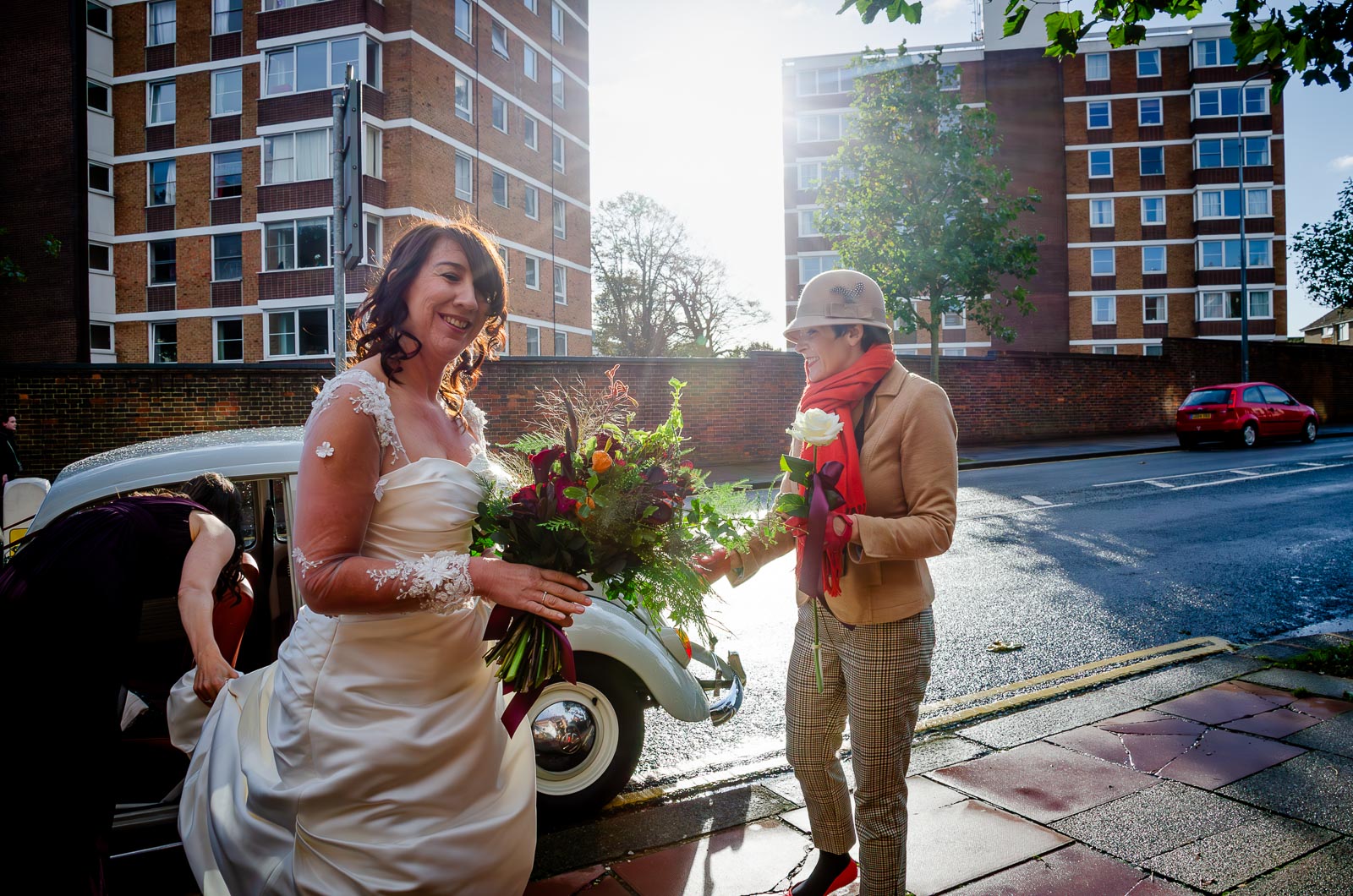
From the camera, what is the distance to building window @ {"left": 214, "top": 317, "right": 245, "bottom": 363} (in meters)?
30.5

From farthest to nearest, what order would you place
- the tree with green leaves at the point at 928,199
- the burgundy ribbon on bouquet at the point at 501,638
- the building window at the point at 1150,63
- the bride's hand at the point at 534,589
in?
the building window at the point at 1150,63 < the tree with green leaves at the point at 928,199 < the burgundy ribbon on bouquet at the point at 501,638 < the bride's hand at the point at 534,589

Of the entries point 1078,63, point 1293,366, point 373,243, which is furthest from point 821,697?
point 1078,63

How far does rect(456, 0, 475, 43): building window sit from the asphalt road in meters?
27.3

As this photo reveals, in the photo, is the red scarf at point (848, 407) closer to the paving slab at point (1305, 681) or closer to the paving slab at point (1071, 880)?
the paving slab at point (1071, 880)

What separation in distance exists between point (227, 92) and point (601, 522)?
36.0 metres

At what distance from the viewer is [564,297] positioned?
3691 cm

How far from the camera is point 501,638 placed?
84.9 inches

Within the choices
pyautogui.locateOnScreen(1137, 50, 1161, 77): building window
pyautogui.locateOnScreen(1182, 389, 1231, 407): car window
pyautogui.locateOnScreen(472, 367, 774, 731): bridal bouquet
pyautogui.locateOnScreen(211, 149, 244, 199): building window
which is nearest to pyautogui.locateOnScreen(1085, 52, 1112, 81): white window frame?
pyautogui.locateOnScreen(1137, 50, 1161, 77): building window

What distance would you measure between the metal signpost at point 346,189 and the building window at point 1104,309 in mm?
47070

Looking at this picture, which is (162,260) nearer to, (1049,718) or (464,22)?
(464,22)

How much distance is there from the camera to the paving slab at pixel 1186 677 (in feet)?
16.4

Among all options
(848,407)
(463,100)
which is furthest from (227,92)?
(848,407)

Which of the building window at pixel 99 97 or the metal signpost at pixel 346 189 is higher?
the building window at pixel 99 97

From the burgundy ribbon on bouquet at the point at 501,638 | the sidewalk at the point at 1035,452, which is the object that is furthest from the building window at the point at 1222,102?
the burgundy ribbon on bouquet at the point at 501,638
